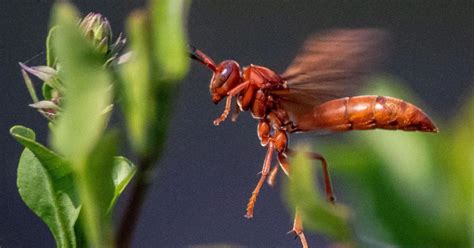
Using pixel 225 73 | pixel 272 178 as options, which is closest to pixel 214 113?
pixel 225 73

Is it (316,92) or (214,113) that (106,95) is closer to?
(316,92)

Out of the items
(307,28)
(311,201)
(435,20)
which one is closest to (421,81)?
(435,20)

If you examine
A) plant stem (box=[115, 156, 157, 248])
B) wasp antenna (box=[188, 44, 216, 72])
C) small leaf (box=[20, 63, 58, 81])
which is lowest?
wasp antenna (box=[188, 44, 216, 72])

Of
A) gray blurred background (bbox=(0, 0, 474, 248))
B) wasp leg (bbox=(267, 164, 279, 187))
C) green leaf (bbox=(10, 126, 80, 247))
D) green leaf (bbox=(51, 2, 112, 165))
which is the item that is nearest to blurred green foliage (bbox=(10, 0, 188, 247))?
green leaf (bbox=(51, 2, 112, 165))

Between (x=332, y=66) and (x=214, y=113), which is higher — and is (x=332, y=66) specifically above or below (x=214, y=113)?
above

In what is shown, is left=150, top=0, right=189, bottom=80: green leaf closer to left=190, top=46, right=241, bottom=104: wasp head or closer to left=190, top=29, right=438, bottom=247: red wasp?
left=190, top=29, right=438, bottom=247: red wasp

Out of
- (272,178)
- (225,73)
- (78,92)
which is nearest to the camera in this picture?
(78,92)
